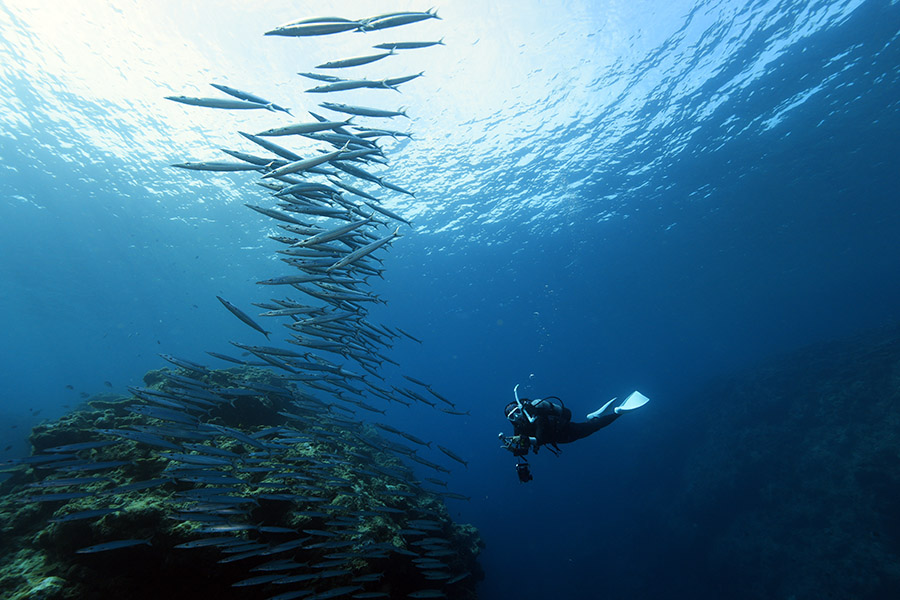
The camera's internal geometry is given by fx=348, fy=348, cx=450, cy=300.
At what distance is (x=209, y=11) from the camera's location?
11.1 metres

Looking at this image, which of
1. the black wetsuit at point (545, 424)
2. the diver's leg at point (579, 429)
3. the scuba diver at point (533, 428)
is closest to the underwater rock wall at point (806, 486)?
the diver's leg at point (579, 429)

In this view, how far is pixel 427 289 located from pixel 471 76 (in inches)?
1070

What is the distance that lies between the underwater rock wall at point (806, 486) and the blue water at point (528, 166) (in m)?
1.74

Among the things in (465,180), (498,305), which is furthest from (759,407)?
(498,305)

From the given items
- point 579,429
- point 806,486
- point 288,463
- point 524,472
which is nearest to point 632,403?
point 579,429

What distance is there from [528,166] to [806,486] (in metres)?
18.1

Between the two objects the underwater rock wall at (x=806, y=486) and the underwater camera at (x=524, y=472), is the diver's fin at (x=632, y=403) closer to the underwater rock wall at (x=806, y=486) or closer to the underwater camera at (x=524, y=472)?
the underwater camera at (x=524, y=472)

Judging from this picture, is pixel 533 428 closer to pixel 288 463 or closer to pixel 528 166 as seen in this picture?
pixel 288 463

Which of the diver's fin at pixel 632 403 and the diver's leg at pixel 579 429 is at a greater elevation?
the diver's fin at pixel 632 403

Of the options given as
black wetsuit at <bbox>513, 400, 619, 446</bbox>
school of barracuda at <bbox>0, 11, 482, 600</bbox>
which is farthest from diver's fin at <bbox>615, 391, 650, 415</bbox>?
school of barracuda at <bbox>0, 11, 482, 600</bbox>

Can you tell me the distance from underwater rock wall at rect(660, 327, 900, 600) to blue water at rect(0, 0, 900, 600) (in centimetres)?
174

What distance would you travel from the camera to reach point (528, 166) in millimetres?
20125

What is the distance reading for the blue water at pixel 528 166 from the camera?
12.4 meters

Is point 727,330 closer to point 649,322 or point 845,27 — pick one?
point 649,322
